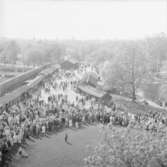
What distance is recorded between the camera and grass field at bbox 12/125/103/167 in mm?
13349

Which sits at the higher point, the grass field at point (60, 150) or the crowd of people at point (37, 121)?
the crowd of people at point (37, 121)

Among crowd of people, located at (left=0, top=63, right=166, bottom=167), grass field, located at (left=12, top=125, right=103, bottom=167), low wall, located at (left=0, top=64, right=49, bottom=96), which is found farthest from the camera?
low wall, located at (left=0, top=64, right=49, bottom=96)

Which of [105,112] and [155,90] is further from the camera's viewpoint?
[155,90]

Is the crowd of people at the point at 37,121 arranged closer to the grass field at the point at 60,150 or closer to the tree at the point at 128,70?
the grass field at the point at 60,150

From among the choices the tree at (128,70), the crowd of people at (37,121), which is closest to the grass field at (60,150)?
the crowd of people at (37,121)

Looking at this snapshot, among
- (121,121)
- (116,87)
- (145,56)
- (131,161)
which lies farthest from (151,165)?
(145,56)

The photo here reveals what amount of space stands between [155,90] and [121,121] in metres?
18.0

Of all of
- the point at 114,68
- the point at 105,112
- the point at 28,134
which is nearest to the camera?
the point at 28,134

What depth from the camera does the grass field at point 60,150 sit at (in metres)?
13.3

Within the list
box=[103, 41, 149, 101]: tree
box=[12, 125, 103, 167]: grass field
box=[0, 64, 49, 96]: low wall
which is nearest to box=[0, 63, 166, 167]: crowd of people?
box=[12, 125, 103, 167]: grass field

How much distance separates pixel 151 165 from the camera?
8.15 metres

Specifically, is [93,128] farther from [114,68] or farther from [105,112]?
[114,68]

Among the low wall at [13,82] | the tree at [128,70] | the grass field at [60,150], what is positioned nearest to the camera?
the grass field at [60,150]

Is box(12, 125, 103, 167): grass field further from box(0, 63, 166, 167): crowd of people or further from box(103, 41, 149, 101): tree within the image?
box(103, 41, 149, 101): tree
